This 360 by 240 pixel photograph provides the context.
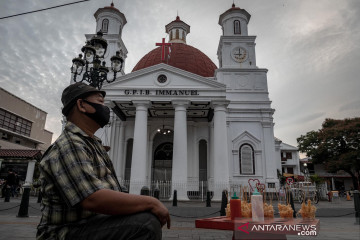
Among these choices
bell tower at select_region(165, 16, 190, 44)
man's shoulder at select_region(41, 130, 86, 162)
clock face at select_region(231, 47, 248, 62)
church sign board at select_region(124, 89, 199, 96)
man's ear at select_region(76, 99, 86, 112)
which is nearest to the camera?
man's shoulder at select_region(41, 130, 86, 162)

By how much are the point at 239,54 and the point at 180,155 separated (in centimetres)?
1198

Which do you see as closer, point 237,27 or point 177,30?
point 237,27

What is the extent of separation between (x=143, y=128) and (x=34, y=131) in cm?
3007

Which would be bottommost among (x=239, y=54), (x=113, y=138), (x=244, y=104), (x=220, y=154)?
(x=220, y=154)

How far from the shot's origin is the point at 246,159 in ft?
66.2

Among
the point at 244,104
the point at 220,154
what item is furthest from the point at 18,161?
the point at 244,104

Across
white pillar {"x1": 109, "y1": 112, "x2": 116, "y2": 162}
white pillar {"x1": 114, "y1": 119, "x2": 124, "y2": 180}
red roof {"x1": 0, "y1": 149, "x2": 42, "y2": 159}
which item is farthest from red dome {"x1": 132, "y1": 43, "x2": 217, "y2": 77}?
red roof {"x1": 0, "y1": 149, "x2": 42, "y2": 159}

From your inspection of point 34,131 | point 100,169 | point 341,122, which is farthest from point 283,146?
point 100,169

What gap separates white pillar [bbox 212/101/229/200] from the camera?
15344 mm

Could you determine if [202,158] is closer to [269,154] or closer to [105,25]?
[269,154]

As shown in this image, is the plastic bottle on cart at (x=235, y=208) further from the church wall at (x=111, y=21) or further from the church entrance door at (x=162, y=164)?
the church wall at (x=111, y=21)

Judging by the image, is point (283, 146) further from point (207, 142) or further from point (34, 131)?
point (34, 131)

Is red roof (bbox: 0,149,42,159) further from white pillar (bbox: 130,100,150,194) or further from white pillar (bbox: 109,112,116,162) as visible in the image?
white pillar (bbox: 130,100,150,194)

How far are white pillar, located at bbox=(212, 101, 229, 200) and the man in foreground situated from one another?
14.5 meters
